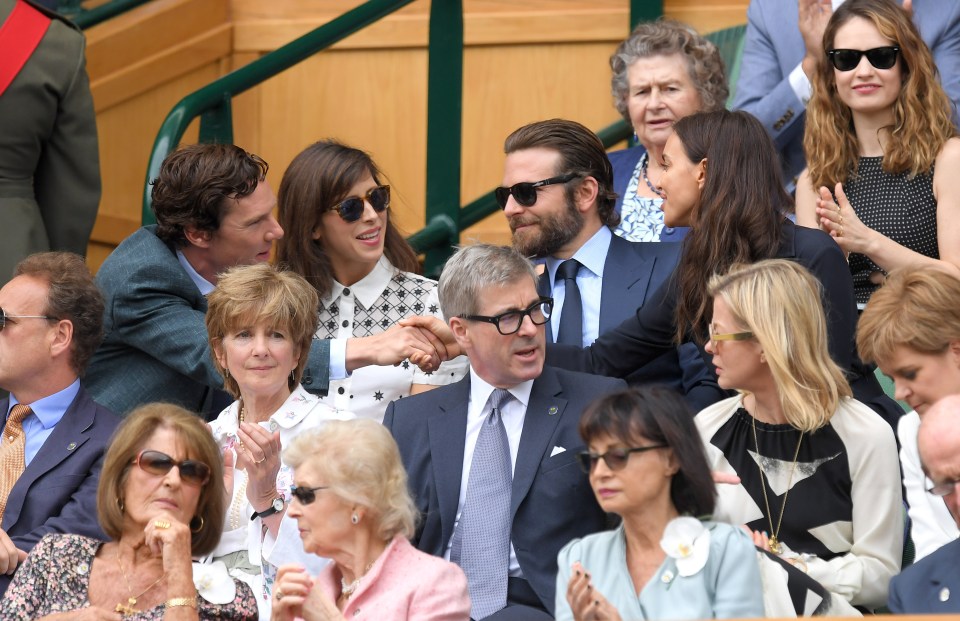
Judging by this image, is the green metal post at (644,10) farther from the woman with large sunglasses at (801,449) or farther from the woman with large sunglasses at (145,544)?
the woman with large sunglasses at (145,544)

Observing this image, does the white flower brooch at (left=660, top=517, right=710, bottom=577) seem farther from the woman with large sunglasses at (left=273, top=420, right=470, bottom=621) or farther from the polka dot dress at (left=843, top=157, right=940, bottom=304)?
the polka dot dress at (left=843, top=157, right=940, bottom=304)

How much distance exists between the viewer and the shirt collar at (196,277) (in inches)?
188

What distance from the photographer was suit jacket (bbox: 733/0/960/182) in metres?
5.26

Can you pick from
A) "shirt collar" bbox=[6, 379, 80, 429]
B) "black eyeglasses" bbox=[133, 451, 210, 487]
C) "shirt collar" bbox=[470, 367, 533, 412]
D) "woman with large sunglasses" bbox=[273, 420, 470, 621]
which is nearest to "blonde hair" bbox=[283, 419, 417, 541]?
"woman with large sunglasses" bbox=[273, 420, 470, 621]

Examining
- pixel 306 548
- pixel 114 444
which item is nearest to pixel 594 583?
pixel 306 548

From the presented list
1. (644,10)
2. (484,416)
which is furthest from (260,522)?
(644,10)

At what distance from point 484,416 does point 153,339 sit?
3.55 feet

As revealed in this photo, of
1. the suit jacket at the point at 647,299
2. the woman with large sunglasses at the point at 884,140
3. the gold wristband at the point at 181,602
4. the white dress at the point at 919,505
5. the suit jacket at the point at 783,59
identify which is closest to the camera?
the gold wristband at the point at 181,602

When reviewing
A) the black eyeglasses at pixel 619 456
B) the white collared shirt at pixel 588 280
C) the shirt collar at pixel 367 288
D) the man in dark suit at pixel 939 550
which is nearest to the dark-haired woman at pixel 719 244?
the white collared shirt at pixel 588 280

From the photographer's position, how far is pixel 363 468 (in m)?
3.54

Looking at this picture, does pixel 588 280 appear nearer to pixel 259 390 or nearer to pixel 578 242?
pixel 578 242

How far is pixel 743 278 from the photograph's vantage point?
150 inches

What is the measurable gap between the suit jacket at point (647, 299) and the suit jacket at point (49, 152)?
165 cm

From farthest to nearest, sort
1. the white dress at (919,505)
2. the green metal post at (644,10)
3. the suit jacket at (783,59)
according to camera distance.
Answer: the green metal post at (644,10) < the suit jacket at (783,59) < the white dress at (919,505)
